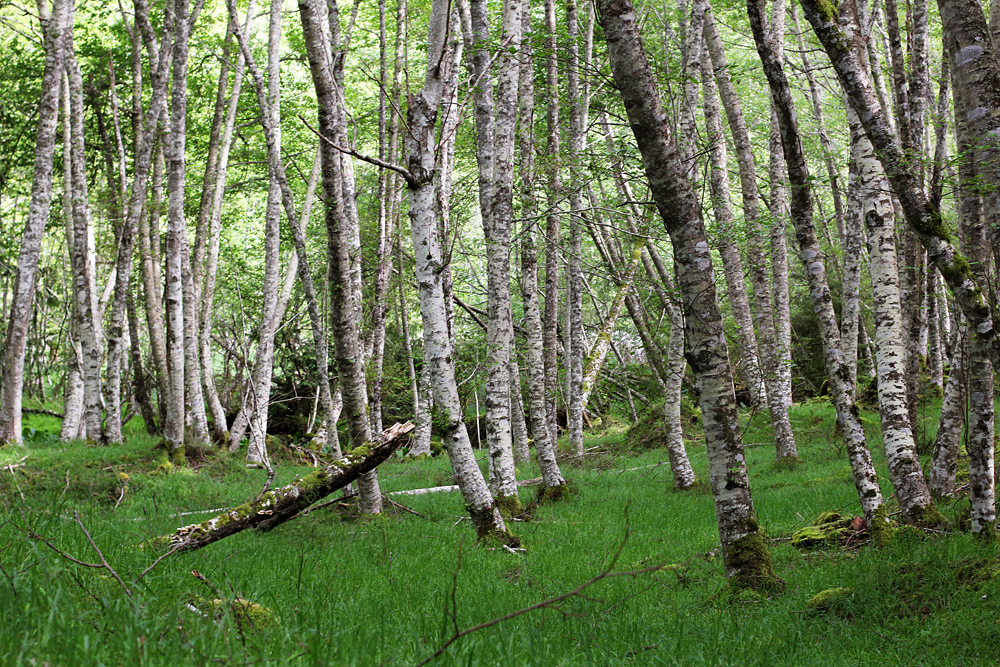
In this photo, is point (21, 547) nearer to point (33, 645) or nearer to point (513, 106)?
point (33, 645)

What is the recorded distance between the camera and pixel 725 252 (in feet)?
45.1

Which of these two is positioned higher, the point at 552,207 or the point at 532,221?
the point at 552,207

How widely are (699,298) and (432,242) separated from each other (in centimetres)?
302

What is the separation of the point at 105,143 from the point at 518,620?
1914cm

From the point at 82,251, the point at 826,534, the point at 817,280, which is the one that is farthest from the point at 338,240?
the point at 82,251

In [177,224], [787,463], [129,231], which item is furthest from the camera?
[129,231]

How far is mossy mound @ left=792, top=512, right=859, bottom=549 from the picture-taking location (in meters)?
7.20

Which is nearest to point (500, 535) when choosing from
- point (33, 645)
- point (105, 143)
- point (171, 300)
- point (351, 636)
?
point (351, 636)

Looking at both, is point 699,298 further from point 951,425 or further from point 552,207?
point 552,207

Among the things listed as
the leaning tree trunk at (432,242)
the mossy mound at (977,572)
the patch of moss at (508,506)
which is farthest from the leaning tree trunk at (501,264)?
the mossy mound at (977,572)

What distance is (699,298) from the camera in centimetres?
529

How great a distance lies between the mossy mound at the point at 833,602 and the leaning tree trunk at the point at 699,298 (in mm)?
311

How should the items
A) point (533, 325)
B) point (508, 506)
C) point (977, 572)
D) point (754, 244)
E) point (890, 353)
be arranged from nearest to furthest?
1. point (977, 572)
2. point (890, 353)
3. point (508, 506)
4. point (533, 325)
5. point (754, 244)

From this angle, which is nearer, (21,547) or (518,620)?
(21,547)
